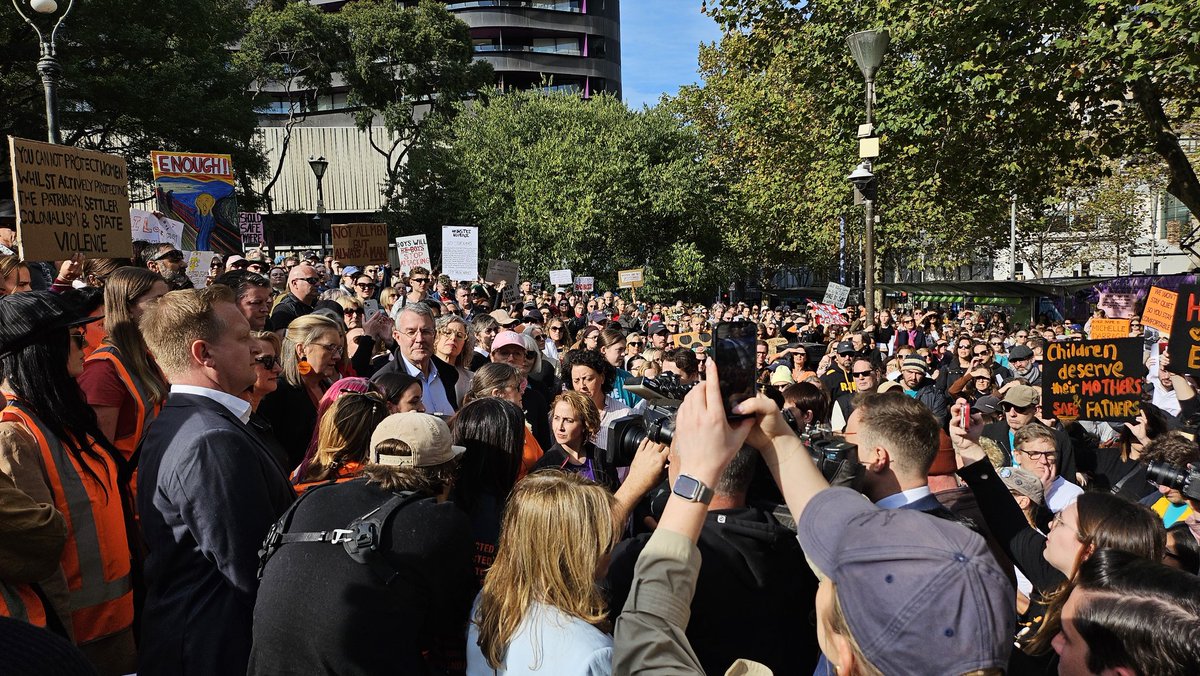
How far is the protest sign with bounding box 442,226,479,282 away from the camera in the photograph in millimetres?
12922

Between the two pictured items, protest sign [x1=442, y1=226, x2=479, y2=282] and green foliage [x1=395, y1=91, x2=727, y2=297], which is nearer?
protest sign [x1=442, y1=226, x2=479, y2=282]

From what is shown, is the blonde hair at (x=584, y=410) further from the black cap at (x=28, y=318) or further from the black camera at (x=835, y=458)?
the black cap at (x=28, y=318)

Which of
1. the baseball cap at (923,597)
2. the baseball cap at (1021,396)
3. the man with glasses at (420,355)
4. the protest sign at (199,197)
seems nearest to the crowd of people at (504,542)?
the baseball cap at (923,597)

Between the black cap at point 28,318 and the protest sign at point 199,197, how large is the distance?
27.0 ft

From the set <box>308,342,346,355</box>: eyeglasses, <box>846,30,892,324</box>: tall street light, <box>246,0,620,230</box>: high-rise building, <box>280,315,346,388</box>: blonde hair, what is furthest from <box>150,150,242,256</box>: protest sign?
<box>246,0,620,230</box>: high-rise building

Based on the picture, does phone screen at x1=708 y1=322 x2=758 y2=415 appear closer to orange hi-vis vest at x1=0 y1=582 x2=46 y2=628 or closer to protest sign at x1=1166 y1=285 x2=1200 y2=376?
orange hi-vis vest at x1=0 y1=582 x2=46 y2=628

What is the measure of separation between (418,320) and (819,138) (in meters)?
20.3

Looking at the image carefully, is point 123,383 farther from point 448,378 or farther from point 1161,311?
point 1161,311

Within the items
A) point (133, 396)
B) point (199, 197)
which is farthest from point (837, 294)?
point (133, 396)

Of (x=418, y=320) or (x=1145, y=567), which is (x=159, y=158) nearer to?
(x=418, y=320)

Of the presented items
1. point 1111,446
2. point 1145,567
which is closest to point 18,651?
point 1145,567

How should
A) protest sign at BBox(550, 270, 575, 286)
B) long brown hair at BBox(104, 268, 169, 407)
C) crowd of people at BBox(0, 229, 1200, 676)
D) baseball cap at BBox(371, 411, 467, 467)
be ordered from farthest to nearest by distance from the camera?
1. protest sign at BBox(550, 270, 575, 286)
2. long brown hair at BBox(104, 268, 169, 407)
3. baseball cap at BBox(371, 411, 467, 467)
4. crowd of people at BBox(0, 229, 1200, 676)

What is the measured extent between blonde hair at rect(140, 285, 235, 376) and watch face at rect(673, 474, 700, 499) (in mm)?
1844

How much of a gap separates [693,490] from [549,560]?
0.62m
